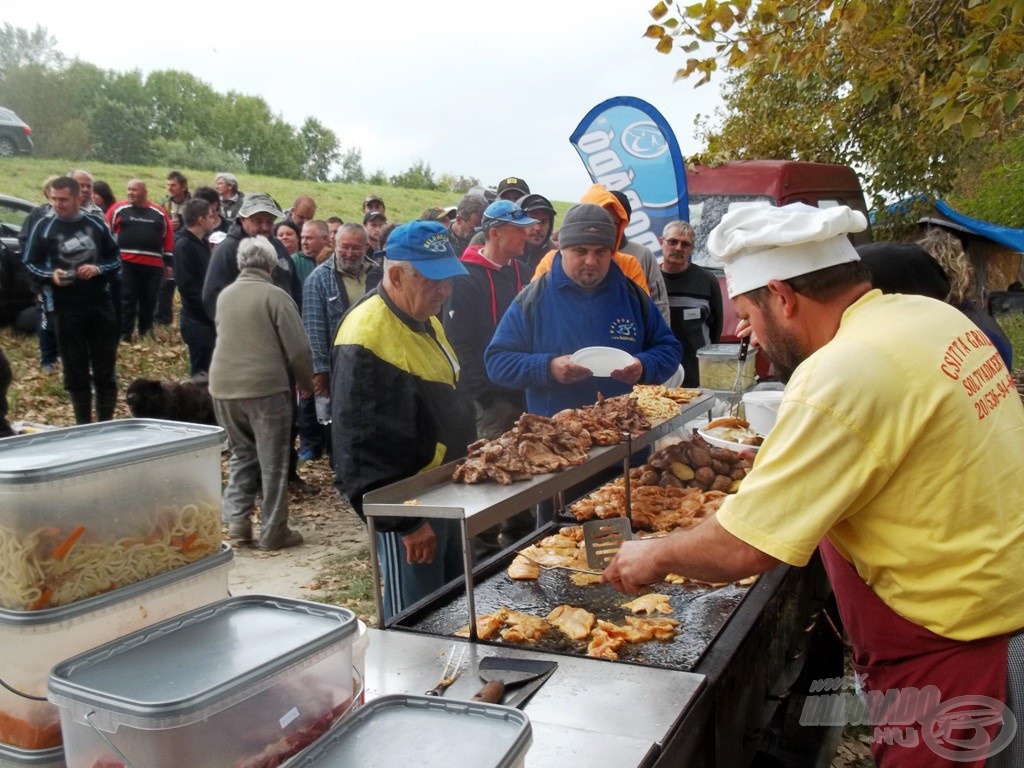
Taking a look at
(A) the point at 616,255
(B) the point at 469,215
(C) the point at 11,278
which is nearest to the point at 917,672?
(A) the point at 616,255

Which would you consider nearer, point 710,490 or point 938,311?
point 938,311

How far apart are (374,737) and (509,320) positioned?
3363 mm

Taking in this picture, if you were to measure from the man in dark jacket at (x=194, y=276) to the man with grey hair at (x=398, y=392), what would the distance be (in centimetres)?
560

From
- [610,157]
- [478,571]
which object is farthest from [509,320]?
[610,157]

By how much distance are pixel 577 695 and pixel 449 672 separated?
38 cm

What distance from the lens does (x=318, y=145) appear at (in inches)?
2466

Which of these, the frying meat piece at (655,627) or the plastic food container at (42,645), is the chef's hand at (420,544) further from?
the plastic food container at (42,645)

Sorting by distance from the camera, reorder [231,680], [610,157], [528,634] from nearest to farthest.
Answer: [231,680] → [528,634] → [610,157]

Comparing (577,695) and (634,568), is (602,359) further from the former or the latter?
(577,695)

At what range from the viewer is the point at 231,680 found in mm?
1364

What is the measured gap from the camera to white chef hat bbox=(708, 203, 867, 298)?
2057 millimetres

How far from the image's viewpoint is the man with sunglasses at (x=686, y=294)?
267 inches

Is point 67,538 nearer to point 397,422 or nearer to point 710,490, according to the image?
point 397,422

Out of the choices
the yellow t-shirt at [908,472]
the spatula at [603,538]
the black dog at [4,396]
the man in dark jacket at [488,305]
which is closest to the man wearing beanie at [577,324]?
the man in dark jacket at [488,305]
